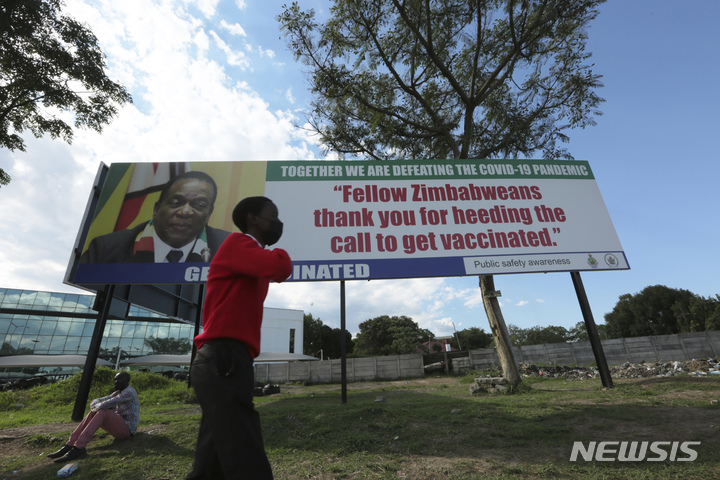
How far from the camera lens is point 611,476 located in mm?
3191

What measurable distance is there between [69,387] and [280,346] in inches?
1148

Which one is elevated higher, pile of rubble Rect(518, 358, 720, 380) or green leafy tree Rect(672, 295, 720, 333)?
green leafy tree Rect(672, 295, 720, 333)

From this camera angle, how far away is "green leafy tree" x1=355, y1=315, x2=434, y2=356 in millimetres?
42656

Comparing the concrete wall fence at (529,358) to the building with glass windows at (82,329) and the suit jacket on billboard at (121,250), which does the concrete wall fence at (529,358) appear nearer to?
the suit jacket on billboard at (121,250)

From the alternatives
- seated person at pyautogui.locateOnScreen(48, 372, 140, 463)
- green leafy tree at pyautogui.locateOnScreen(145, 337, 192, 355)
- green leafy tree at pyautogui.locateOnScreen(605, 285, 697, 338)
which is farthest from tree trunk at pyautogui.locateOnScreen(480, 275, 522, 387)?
green leafy tree at pyautogui.locateOnScreen(605, 285, 697, 338)

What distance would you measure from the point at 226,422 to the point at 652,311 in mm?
55389

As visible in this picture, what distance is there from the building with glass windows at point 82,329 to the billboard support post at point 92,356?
83.8ft

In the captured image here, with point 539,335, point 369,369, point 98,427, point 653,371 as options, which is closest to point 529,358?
point 653,371

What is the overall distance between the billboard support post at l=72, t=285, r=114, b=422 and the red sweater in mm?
6679

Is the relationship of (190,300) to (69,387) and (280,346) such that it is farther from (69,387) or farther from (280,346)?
(280,346)

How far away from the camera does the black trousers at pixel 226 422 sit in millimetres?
1441

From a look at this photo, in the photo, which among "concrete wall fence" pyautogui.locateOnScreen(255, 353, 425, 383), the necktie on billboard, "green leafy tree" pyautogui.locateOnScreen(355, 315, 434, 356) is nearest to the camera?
the necktie on billboard

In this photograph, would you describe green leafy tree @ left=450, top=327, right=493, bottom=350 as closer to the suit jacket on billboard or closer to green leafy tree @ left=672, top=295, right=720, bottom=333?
green leafy tree @ left=672, top=295, right=720, bottom=333

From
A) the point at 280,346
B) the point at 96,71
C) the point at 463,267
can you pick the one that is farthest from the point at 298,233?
the point at 280,346
